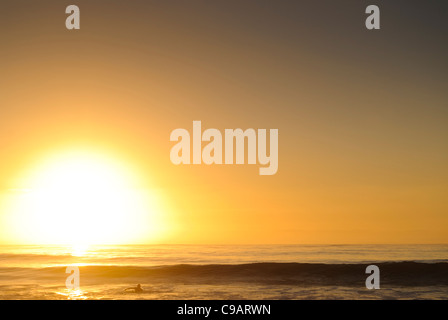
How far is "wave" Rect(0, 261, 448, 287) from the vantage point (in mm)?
30203

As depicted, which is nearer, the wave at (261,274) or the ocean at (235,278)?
the ocean at (235,278)

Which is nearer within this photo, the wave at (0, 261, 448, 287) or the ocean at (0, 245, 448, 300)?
the ocean at (0, 245, 448, 300)

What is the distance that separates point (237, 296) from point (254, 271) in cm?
1204

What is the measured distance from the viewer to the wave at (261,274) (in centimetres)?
3020

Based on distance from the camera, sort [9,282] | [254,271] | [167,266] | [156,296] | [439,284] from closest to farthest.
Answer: [156,296]
[439,284]
[9,282]
[254,271]
[167,266]

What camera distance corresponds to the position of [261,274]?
1313 inches

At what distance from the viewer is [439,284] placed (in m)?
28.7

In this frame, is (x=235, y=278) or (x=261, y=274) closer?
(x=235, y=278)

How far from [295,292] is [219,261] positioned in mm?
15661

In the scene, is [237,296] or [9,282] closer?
[237,296]

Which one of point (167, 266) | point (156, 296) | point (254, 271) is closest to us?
point (156, 296)
